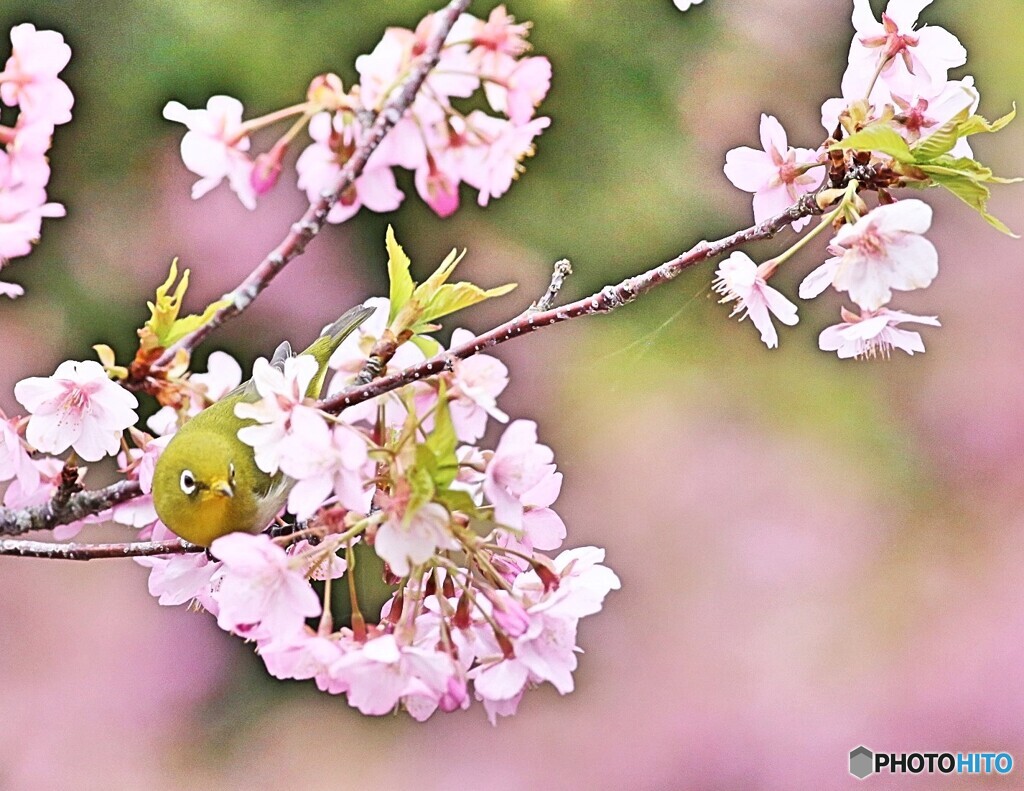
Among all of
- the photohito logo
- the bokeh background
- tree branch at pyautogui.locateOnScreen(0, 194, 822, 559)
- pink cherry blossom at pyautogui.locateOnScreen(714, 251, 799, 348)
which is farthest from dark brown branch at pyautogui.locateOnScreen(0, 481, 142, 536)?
the photohito logo

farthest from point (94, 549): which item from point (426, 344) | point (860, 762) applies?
point (860, 762)

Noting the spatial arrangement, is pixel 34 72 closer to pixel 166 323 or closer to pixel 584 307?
pixel 166 323

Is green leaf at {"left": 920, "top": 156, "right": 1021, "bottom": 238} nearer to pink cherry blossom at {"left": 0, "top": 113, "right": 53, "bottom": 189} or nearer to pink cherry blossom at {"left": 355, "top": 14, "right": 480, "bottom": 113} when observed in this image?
pink cherry blossom at {"left": 355, "top": 14, "right": 480, "bottom": 113}

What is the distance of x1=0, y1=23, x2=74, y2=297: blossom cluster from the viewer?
414 mm

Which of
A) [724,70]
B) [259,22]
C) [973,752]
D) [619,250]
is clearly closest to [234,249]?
[259,22]

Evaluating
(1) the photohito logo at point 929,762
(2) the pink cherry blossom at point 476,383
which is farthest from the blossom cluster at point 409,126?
(1) the photohito logo at point 929,762

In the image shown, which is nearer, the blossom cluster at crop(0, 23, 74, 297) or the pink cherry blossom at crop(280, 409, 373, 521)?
the pink cherry blossom at crop(280, 409, 373, 521)

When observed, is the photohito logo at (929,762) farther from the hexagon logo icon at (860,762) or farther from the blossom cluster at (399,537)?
the blossom cluster at (399,537)

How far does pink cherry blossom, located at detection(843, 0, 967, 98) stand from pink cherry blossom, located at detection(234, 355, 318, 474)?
0.66 ft

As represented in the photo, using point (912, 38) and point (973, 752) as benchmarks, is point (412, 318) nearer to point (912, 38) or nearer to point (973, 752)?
point (912, 38)

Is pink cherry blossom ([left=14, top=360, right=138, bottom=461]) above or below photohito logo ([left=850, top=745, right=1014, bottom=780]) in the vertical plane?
above

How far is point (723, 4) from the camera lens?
3.73 ft

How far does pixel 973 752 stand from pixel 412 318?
40.5 inches

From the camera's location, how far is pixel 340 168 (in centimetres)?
41
